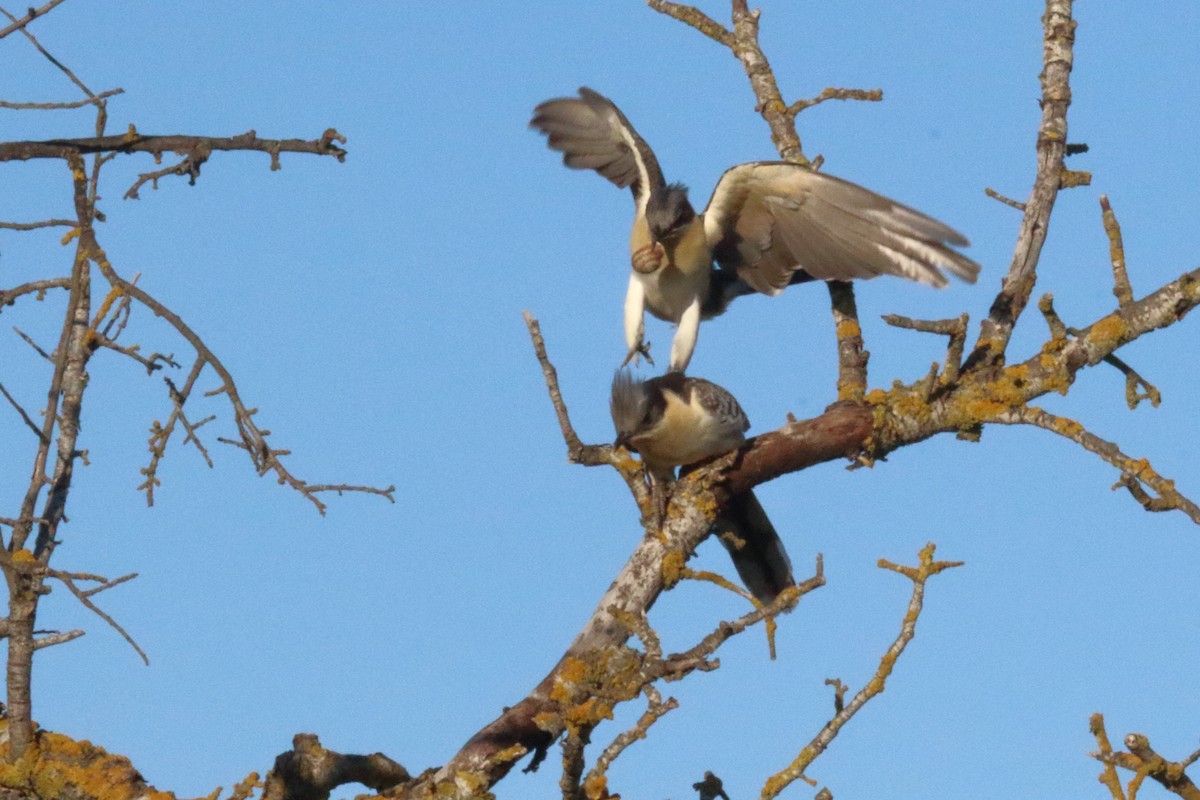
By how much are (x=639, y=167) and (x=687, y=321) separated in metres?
1.22

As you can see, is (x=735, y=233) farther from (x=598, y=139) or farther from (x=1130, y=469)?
(x=1130, y=469)

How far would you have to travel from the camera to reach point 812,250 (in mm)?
6844

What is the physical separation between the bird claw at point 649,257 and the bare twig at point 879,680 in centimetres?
342

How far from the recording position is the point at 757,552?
592cm

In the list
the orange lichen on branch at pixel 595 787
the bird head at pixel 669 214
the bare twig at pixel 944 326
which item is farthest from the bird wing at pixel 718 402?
the orange lichen on branch at pixel 595 787

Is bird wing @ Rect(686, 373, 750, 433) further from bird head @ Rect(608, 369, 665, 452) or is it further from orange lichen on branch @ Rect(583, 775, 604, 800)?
orange lichen on branch @ Rect(583, 775, 604, 800)

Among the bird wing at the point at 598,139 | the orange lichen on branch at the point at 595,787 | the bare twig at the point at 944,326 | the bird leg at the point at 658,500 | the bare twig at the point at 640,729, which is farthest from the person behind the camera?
the bird wing at the point at 598,139

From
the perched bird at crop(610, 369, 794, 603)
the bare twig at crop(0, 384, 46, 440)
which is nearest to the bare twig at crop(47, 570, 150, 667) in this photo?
the bare twig at crop(0, 384, 46, 440)

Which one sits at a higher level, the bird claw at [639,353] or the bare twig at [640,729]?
the bird claw at [639,353]

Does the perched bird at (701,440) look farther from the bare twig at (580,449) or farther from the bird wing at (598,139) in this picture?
the bird wing at (598,139)

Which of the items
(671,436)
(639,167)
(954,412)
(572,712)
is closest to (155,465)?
(572,712)

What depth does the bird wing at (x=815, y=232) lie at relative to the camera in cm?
628

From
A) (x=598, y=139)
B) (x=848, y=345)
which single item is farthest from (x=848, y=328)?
(x=598, y=139)

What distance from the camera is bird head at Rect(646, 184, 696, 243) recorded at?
743 cm
